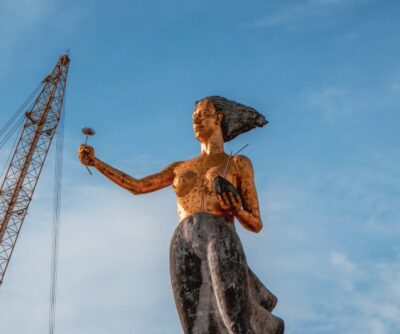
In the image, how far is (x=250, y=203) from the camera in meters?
9.01

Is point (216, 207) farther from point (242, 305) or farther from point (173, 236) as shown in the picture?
point (242, 305)

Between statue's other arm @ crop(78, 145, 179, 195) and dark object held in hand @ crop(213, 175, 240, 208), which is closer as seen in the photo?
dark object held in hand @ crop(213, 175, 240, 208)

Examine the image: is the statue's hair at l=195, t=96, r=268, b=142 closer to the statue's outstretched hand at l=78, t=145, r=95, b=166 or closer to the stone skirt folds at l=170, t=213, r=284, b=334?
the stone skirt folds at l=170, t=213, r=284, b=334

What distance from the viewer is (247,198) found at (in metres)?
9.05

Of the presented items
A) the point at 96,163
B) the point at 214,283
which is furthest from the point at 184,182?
the point at 214,283

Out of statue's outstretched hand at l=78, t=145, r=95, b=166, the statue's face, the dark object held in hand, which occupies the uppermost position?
the statue's face

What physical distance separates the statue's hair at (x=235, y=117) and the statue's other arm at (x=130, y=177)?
0.82 meters

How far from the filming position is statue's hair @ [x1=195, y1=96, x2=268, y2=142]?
9.63m

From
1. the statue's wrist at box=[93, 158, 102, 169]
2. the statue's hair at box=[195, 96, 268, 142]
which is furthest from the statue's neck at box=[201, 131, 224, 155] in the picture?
the statue's wrist at box=[93, 158, 102, 169]

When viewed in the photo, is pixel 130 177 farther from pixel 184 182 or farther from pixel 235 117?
pixel 235 117

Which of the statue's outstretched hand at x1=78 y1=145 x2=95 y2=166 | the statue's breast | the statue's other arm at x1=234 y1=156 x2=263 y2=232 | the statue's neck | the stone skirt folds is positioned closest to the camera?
the stone skirt folds

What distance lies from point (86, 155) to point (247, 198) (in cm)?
204

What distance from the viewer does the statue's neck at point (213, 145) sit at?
9.54 metres

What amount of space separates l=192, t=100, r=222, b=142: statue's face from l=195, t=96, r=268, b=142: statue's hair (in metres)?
0.12
